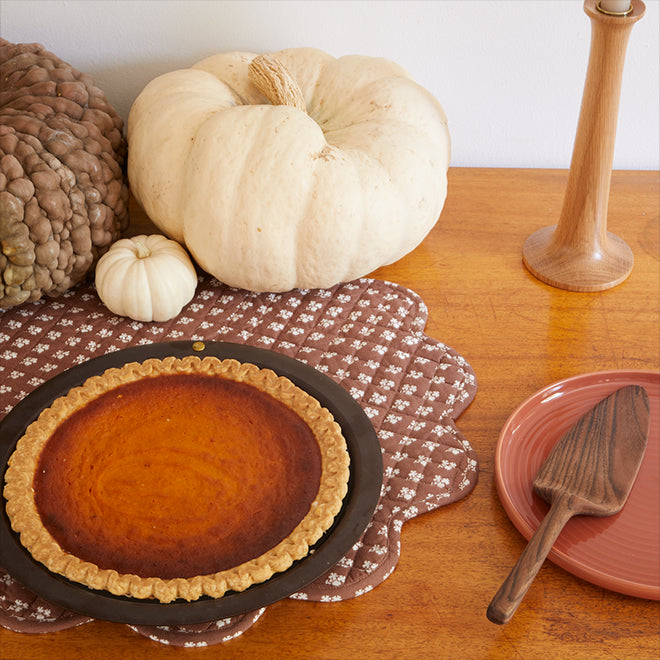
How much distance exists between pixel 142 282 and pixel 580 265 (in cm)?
72

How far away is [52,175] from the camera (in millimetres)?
1058

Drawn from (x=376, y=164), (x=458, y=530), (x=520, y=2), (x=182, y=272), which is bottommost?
(x=458, y=530)

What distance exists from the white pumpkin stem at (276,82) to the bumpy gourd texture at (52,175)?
0.81 ft

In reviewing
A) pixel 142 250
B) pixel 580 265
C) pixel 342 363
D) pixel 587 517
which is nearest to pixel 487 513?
pixel 587 517

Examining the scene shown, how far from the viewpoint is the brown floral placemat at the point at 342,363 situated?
2.67 ft

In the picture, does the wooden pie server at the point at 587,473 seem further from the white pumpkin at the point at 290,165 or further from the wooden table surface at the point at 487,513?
the white pumpkin at the point at 290,165

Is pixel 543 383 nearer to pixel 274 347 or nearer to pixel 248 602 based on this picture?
pixel 274 347

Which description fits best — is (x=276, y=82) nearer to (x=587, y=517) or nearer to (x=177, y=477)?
(x=177, y=477)

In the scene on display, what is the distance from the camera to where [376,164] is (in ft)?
3.69

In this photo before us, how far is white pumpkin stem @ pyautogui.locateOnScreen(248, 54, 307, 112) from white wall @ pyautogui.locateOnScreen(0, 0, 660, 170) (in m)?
0.24

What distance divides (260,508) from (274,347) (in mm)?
334

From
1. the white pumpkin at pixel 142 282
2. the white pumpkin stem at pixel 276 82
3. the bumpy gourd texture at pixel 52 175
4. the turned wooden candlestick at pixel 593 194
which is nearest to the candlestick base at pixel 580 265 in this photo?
the turned wooden candlestick at pixel 593 194

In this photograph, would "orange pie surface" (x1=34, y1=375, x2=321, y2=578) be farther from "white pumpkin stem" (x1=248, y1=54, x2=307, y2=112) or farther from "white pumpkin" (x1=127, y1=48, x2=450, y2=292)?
"white pumpkin stem" (x1=248, y1=54, x2=307, y2=112)

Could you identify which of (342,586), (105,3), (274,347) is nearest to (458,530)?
(342,586)
